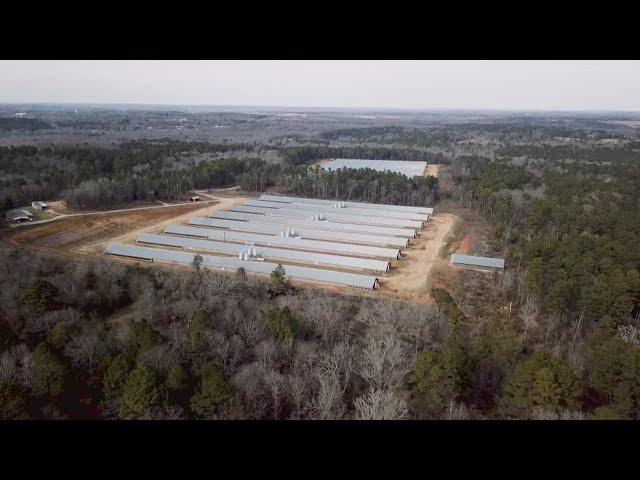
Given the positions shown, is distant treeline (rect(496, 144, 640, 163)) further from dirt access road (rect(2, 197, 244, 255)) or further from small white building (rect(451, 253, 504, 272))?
dirt access road (rect(2, 197, 244, 255))

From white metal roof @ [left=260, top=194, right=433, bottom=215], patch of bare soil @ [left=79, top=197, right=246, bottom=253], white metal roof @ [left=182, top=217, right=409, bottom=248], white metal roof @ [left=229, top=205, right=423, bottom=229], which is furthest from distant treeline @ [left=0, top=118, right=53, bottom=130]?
white metal roof @ [left=182, top=217, right=409, bottom=248]

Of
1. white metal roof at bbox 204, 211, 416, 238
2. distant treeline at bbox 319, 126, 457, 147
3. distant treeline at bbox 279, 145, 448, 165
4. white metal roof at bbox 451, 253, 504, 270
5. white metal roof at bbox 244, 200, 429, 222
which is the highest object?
distant treeline at bbox 319, 126, 457, 147

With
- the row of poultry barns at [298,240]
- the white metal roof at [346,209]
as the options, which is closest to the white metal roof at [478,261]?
the row of poultry barns at [298,240]

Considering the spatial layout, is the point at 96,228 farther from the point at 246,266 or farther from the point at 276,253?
the point at 276,253

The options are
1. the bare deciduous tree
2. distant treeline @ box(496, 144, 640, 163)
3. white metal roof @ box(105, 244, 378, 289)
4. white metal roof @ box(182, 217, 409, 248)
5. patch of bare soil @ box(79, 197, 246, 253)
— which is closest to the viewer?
the bare deciduous tree

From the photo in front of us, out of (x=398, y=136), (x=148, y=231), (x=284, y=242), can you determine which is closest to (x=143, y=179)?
(x=148, y=231)

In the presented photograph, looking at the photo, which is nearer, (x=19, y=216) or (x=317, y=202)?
(x=19, y=216)
